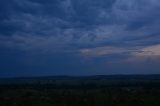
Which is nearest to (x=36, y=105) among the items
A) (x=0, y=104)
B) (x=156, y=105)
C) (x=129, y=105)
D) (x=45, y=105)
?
(x=45, y=105)

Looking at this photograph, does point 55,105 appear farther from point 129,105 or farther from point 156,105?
point 156,105

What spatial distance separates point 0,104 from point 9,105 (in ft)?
6.39

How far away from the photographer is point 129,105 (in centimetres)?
3722

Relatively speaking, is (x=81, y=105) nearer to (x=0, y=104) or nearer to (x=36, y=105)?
(x=36, y=105)

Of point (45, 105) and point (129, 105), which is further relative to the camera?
point (45, 105)

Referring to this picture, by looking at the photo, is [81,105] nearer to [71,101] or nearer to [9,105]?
[9,105]

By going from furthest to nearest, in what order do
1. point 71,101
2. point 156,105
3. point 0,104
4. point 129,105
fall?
point 0,104 → point 156,105 → point 129,105 → point 71,101

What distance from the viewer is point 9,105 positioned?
41.4 metres

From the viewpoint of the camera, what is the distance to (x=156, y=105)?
39938 millimetres

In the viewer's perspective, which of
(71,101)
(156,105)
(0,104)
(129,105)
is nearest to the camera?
(71,101)

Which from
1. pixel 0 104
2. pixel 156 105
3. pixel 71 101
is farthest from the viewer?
pixel 0 104

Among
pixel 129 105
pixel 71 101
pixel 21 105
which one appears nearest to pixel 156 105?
pixel 129 105

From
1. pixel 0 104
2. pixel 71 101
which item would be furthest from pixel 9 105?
pixel 71 101

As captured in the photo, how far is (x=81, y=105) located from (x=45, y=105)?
513 cm
